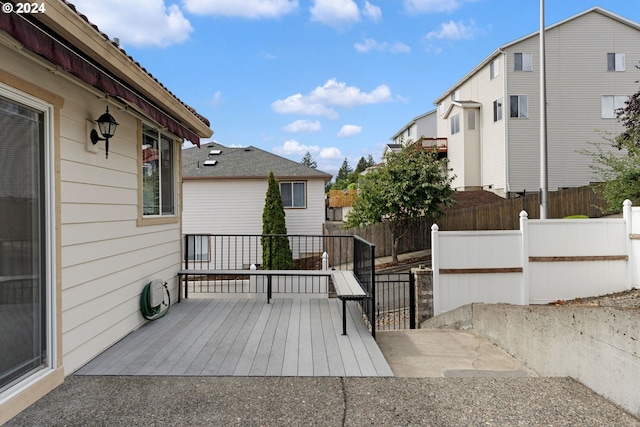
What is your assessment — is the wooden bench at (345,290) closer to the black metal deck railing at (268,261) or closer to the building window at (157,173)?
the black metal deck railing at (268,261)

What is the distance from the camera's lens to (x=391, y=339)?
4527 mm

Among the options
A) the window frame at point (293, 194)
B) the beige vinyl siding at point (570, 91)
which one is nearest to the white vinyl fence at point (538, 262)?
the window frame at point (293, 194)

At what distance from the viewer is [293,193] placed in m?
14.2

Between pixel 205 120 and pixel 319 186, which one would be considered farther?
pixel 319 186

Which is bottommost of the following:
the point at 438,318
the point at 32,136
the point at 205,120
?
the point at 438,318

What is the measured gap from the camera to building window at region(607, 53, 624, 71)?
1631 cm

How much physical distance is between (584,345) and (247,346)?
2775 millimetres

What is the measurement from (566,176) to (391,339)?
1591 cm

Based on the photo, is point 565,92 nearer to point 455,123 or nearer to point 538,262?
point 455,123

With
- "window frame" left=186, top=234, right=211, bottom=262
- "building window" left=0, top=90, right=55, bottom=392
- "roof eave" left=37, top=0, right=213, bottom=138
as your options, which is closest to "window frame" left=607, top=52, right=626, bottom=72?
"window frame" left=186, top=234, right=211, bottom=262

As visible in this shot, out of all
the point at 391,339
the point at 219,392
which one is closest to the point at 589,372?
the point at 391,339

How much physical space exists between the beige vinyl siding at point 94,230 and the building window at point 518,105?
53.0 feet

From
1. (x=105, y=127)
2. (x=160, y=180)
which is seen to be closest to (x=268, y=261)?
(x=160, y=180)

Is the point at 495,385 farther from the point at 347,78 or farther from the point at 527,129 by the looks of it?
the point at 347,78
